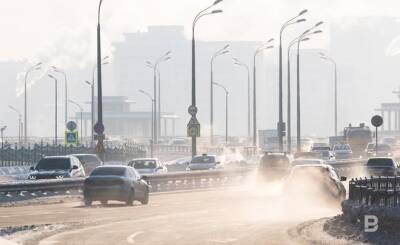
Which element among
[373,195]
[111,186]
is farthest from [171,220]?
[111,186]

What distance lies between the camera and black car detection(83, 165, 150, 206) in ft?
144

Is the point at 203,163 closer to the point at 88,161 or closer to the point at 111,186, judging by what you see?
the point at 88,161

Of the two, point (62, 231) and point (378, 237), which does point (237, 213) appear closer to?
point (62, 231)

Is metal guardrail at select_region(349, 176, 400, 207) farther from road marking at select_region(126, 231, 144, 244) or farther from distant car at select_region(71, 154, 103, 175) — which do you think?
distant car at select_region(71, 154, 103, 175)

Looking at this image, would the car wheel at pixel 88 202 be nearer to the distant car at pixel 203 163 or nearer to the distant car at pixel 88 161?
the distant car at pixel 88 161

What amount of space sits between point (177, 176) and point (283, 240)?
3428cm

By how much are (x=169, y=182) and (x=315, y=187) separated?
2089cm

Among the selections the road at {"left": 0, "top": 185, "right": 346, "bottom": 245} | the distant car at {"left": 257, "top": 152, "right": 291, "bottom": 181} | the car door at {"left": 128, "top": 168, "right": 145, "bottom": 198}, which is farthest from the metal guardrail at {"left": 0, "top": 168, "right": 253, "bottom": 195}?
the distant car at {"left": 257, "top": 152, "right": 291, "bottom": 181}

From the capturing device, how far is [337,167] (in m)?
82.3

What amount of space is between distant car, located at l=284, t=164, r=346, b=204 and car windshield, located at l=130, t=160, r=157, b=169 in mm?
23894

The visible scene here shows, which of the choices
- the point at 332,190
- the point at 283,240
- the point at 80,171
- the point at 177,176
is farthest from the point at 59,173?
the point at 283,240

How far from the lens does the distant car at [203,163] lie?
7338cm

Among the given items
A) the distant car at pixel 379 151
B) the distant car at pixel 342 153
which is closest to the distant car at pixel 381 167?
the distant car at pixel 342 153

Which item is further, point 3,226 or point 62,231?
point 3,226
